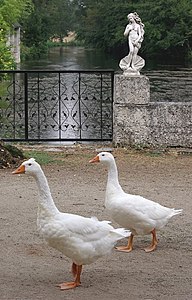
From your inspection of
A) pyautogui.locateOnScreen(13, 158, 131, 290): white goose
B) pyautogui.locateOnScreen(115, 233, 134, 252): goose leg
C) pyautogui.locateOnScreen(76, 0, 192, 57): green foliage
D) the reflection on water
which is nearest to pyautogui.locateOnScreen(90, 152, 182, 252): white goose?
pyautogui.locateOnScreen(115, 233, 134, 252): goose leg

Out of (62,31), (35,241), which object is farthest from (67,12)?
(35,241)

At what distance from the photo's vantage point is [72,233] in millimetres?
5762

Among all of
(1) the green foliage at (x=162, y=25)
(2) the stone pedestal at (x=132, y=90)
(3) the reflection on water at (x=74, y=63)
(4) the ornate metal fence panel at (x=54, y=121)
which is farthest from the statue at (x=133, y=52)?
(1) the green foliage at (x=162, y=25)

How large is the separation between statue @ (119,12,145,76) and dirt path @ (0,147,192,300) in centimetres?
219

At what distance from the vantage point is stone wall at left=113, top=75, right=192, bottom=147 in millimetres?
12922

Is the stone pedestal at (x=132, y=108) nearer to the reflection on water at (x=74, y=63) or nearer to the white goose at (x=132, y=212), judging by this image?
the white goose at (x=132, y=212)

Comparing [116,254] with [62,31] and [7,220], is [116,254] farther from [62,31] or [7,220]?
[62,31]

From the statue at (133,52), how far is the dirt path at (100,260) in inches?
86.4

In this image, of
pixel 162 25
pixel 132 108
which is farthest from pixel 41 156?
pixel 162 25

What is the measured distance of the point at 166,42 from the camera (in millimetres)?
59781

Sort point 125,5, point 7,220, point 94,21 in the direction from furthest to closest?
point 94,21
point 125,5
point 7,220

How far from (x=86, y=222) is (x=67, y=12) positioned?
106 metres

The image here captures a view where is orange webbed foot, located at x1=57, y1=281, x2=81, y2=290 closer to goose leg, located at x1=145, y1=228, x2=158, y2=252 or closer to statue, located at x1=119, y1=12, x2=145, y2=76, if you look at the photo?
goose leg, located at x1=145, y1=228, x2=158, y2=252

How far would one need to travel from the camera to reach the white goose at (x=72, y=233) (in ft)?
18.9
